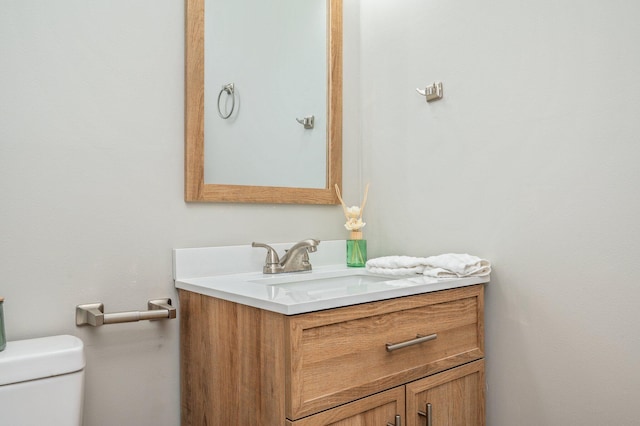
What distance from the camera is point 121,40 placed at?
1.29 meters

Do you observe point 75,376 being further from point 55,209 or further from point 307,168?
point 307,168

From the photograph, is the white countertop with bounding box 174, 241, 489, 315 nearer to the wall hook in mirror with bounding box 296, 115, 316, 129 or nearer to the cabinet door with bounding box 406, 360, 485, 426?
the cabinet door with bounding box 406, 360, 485, 426

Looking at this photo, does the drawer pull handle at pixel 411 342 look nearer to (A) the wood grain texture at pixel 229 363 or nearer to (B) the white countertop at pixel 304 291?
(B) the white countertop at pixel 304 291

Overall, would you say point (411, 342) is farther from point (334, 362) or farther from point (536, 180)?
point (536, 180)

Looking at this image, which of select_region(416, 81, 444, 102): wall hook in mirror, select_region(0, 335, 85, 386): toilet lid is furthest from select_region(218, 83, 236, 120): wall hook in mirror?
select_region(0, 335, 85, 386): toilet lid

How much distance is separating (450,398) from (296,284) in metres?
0.55

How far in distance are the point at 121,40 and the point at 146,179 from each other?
0.39 metres

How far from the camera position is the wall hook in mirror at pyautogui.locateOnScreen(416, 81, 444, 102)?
5.03 ft

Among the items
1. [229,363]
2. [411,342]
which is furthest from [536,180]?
[229,363]

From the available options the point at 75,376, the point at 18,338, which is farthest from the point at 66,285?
the point at 75,376

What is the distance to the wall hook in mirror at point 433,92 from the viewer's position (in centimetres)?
153

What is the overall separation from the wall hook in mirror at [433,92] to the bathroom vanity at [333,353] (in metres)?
0.62

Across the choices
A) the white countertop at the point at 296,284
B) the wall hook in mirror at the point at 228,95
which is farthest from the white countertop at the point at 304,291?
the wall hook in mirror at the point at 228,95

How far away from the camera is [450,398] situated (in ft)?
4.17
